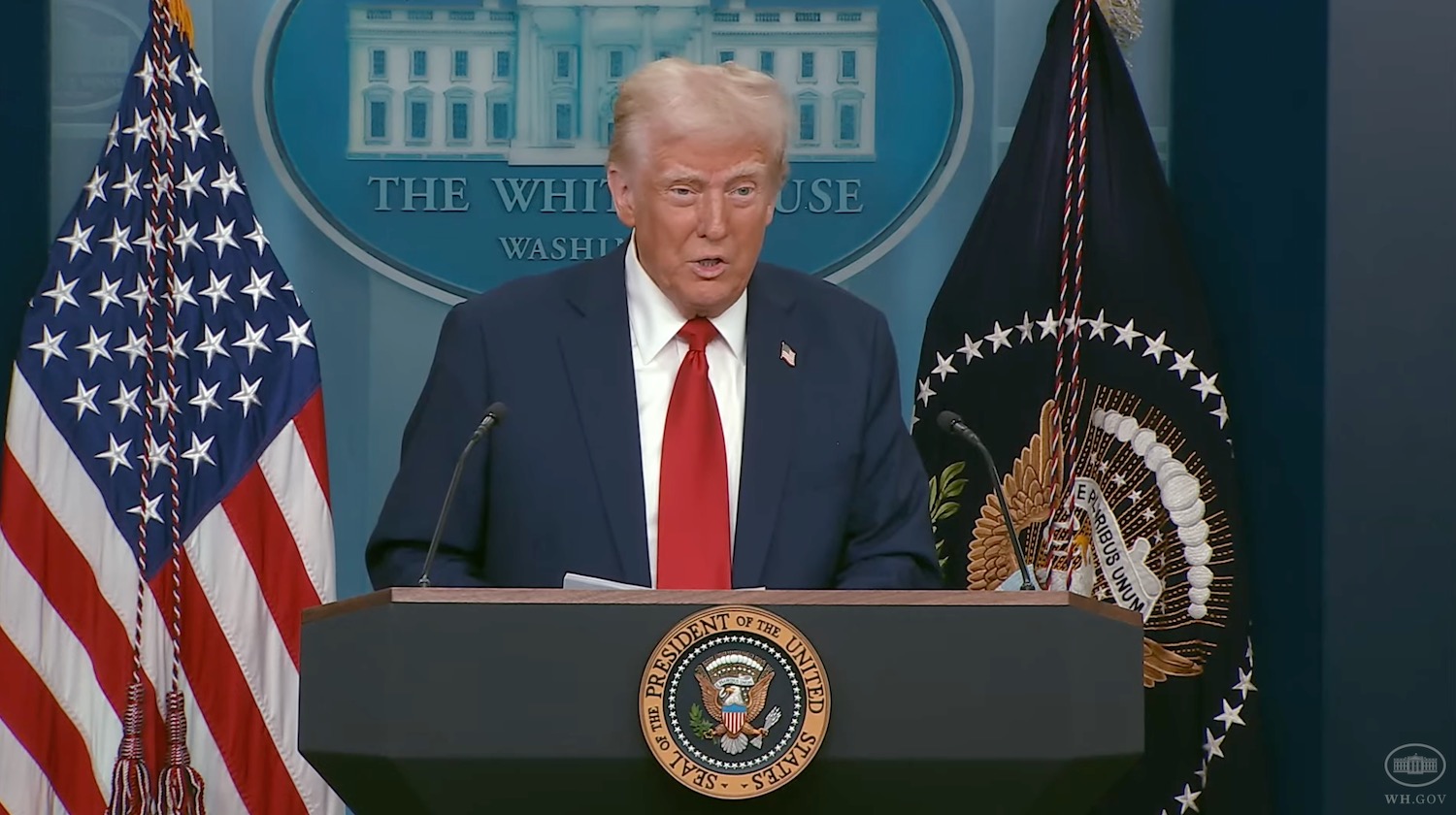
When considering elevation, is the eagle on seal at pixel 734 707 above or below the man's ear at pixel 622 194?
below

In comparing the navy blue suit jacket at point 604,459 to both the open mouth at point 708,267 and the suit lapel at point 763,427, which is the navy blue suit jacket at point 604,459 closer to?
the suit lapel at point 763,427

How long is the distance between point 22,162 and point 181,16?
479 millimetres

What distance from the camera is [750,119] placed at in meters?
3.05

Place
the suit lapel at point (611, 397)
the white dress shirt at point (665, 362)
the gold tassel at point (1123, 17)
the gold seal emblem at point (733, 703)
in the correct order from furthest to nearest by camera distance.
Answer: the gold tassel at point (1123, 17) → the white dress shirt at point (665, 362) → the suit lapel at point (611, 397) → the gold seal emblem at point (733, 703)

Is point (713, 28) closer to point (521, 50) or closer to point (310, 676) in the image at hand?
point (521, 50)

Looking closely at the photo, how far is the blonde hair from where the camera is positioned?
3.04m

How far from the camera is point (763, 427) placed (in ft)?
9.89

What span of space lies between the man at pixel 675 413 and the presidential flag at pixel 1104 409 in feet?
3.89

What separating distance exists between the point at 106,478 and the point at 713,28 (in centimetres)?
172

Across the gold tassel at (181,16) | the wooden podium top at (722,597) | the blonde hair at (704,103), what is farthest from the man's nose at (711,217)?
the gold tassel at (181,16)

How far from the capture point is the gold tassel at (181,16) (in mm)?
4277

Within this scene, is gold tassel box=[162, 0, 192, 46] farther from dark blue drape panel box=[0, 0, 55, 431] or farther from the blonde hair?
the blonde hair

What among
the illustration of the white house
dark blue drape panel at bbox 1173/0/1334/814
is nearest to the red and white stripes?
the illustration of the white house

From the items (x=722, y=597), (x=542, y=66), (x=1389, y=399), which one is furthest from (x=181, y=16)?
(x=1389, y=399)
